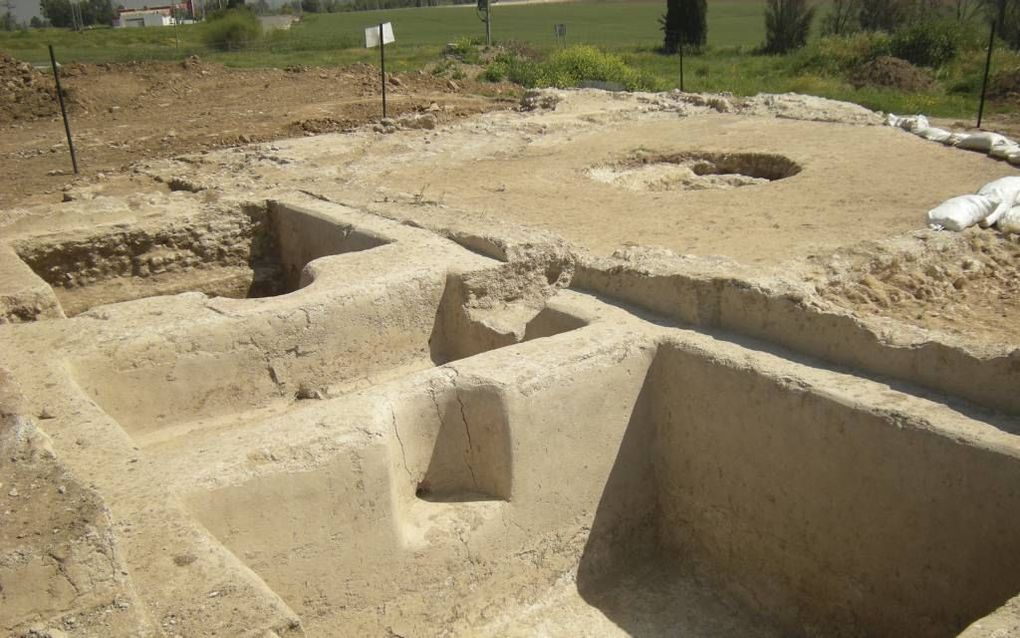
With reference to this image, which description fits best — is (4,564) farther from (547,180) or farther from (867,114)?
(867,114)

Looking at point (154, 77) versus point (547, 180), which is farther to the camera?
point (154, 77)

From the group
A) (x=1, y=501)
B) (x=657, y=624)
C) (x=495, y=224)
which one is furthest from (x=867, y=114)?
(x=1, y=501)

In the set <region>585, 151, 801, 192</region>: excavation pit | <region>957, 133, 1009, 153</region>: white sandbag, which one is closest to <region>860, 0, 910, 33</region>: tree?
<region>957, 133, 1009, 153</region>: white sandbag

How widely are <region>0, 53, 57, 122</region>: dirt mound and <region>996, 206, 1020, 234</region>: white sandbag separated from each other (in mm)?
14313

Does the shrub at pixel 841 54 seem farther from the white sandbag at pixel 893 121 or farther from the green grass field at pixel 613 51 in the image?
the white sandbag at pixel 893 121

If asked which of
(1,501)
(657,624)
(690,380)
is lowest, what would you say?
(657,624)

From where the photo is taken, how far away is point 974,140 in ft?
28.5

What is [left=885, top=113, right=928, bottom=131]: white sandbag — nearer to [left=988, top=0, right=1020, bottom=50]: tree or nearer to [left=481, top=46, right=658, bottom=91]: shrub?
[left=481, top=46, right=658, bottom=91]: shrub

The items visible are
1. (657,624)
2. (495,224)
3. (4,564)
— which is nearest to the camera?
(4,564)

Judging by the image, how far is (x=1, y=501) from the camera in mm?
2902

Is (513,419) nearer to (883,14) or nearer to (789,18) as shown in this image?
(789,18)

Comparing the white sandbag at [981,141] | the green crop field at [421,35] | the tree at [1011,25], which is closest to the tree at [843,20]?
the green crop field at [421,35]

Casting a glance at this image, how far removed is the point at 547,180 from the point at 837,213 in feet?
8.69

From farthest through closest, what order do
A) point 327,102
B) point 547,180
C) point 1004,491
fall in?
point 327,102
point 547,180
point 1004,491
